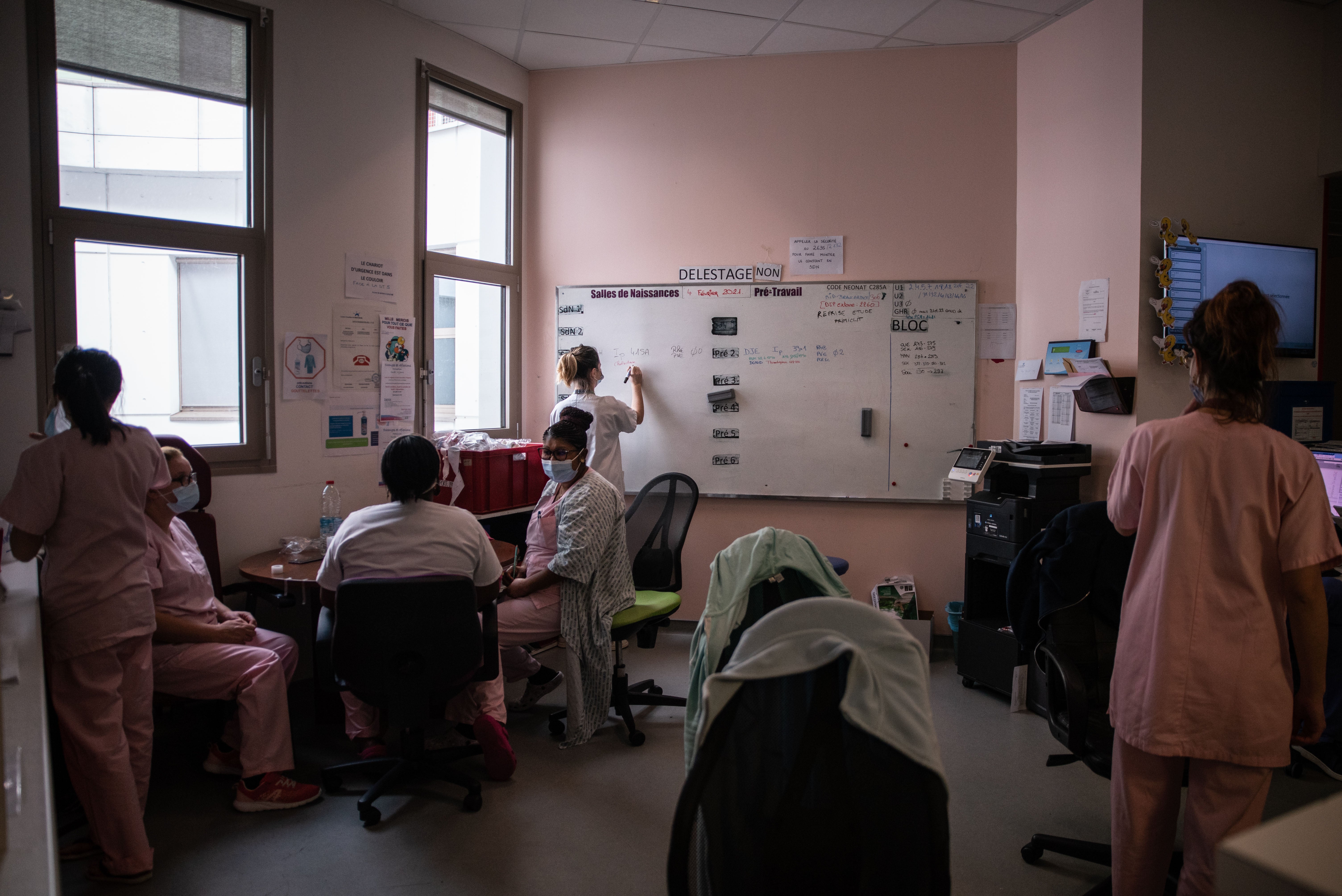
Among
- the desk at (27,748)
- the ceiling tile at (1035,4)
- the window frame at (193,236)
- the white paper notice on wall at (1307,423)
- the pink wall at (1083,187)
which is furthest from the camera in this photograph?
the ceiling tile at (1035,4)

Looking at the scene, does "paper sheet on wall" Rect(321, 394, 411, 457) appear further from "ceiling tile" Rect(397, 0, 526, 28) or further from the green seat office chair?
"ceiling tile" Rect(397, 0, 526, 28)

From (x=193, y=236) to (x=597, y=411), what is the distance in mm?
1955

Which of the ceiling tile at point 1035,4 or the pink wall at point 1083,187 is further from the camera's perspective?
the ceiling tile at point 1035,4

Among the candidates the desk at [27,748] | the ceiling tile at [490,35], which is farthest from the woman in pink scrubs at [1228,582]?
the ceiling tile at [490,35]

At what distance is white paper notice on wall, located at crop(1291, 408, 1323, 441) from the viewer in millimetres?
3596

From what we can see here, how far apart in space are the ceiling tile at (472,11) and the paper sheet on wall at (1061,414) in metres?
3.21

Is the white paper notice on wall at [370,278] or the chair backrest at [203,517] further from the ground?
the white paper notice on wall at [370,278]

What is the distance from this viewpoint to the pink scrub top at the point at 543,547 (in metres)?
2.99

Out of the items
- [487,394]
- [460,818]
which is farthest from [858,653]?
[487,394]

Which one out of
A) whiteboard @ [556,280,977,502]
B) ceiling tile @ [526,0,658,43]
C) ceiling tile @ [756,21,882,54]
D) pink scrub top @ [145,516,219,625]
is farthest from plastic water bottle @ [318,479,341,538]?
ceiling tile @ [756,21,882,54]

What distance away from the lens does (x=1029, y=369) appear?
4.09 m

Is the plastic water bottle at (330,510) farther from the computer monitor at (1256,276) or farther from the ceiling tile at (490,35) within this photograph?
the computer monitor at (1256,276)

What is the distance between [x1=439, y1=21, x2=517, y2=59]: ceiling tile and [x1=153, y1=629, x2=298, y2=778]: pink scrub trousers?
322cm

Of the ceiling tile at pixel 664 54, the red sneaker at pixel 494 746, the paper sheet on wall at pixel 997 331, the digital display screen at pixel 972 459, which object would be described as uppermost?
the ceiling tile at pixel 664 54
